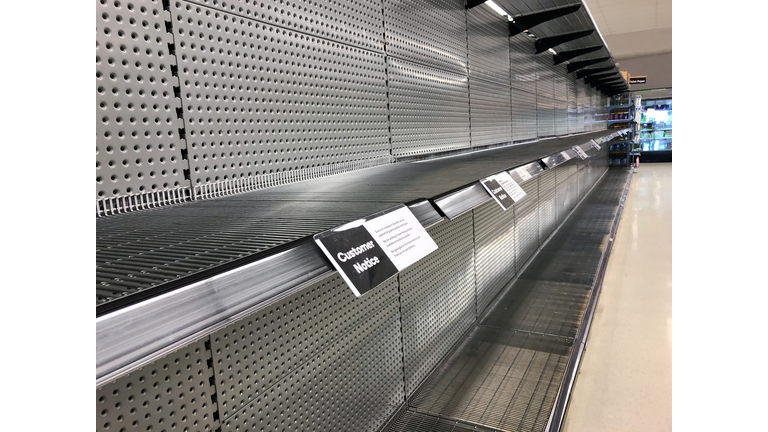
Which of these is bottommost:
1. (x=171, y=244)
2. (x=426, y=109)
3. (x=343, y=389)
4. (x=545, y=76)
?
(x=343, y=389)

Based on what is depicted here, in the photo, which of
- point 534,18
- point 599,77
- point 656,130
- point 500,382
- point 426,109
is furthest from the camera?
point 656,130

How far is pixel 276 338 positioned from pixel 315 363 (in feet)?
0.77

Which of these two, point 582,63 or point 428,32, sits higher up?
point 582,63

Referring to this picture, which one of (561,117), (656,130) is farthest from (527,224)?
(656,130)

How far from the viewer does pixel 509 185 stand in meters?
1.78

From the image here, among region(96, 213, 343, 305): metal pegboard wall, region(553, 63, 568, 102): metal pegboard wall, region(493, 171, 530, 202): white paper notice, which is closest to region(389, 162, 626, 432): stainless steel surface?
region(493, 171, 530, 202): white paper notice

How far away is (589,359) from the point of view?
111 inches

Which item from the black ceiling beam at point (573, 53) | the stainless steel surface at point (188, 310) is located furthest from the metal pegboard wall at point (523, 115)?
the stainless steel surface at point (188, 310)

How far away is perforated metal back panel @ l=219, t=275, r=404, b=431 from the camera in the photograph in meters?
1.34

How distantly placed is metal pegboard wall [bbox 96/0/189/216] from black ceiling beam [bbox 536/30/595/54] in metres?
4.52

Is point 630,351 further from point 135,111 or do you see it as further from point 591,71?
point 591,71

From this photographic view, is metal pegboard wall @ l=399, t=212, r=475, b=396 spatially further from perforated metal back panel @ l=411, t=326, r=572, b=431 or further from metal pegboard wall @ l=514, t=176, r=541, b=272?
metal pegboard wall @ l=514, t=176, r=541, b=272
